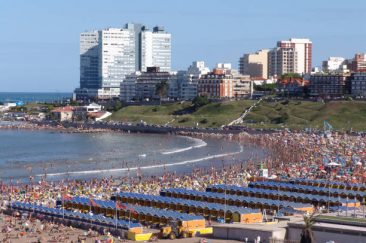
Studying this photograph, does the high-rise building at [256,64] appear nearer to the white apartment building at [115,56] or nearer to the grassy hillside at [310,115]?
the white apartment building at [115,56]

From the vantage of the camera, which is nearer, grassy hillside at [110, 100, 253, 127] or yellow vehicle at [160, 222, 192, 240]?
yellow vehicle at [160, 222, 192, 240]

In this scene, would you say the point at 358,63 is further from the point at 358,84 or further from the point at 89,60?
the point at 89,60

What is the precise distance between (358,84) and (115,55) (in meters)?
78.7

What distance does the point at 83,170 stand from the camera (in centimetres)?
6369

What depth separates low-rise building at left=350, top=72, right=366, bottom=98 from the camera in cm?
11788

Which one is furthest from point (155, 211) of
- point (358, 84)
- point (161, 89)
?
point (161, 89)

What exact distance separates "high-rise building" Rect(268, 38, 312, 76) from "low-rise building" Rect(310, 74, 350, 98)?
162 feet

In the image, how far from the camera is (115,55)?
7416 inches

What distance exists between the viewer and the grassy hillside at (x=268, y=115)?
322ft

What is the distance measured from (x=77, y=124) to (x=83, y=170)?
6089cm

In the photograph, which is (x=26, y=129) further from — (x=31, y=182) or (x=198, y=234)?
(x=198, y=234)

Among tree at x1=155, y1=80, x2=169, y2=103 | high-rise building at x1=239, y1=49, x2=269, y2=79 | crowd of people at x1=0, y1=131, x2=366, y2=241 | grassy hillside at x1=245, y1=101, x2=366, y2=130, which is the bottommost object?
crowd of people at x1=0, y1=131, x2=366, y2=241

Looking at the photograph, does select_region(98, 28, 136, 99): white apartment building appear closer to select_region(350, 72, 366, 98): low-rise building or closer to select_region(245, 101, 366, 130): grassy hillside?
select_region(350, 72, 366, 98): low-rise building

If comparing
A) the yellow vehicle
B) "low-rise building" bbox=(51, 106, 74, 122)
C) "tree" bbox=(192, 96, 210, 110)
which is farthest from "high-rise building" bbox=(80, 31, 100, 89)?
the yellow vehicle
